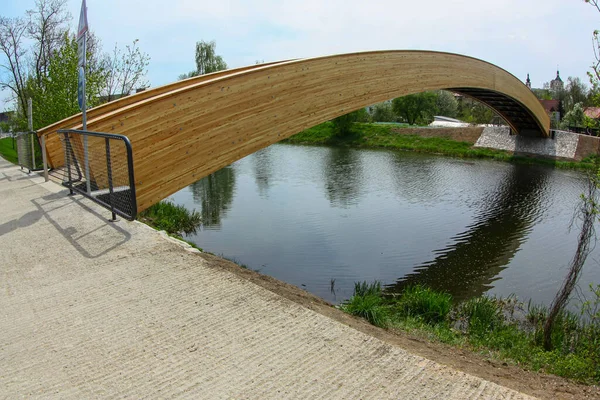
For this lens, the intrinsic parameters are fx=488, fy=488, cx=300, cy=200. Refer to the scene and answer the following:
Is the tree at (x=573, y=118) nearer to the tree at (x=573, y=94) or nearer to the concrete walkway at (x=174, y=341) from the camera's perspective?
the tree at (x=573, y=94)

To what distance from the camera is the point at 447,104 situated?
2169 inches

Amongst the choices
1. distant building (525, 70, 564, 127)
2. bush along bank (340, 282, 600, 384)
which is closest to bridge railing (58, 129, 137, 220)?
bush along bank (340, 282, 600, 384)

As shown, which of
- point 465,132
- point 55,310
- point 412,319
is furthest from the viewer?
point 465,132

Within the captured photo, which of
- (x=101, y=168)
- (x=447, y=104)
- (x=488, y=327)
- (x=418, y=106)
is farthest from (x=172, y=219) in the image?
(x=447, y=104)

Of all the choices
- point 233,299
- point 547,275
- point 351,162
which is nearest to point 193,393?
point 233,299

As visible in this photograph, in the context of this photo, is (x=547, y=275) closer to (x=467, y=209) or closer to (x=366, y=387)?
(x=467, y=209)

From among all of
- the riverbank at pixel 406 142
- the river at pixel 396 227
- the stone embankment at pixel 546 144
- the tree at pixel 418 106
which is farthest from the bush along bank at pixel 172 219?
the tree at pixel 418 106

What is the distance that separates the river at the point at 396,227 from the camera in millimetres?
8602

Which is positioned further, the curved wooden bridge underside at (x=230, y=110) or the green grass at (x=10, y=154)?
the green grass at (x=10, y=154)

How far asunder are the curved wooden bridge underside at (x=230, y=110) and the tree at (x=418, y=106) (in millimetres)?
32801

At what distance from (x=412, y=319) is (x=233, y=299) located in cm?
252

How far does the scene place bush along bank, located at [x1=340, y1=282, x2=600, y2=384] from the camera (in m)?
4.64

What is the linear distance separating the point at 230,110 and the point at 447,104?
50940 millimetres

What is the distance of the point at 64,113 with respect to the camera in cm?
1402
